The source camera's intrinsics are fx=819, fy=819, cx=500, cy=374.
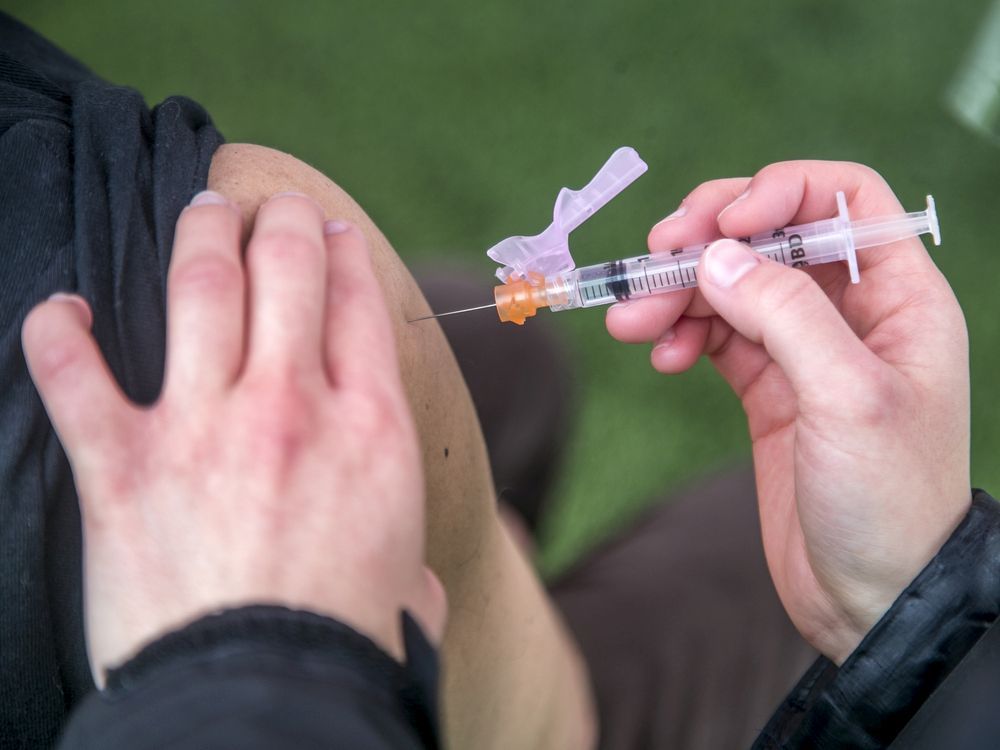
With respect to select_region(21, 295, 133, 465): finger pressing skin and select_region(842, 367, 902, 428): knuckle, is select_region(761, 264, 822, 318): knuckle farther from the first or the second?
select_region(21, 295, 133, 465): finger pressing skin

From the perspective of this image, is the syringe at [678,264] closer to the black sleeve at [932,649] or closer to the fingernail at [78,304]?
the black sleeve at [932,649]

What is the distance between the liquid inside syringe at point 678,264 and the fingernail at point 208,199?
15.4 inches

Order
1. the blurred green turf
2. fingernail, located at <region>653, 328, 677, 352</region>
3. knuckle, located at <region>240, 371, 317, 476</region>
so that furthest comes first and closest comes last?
the blurred green turf
fingernail, located at <region>653, 328, 677, 352</region>
knuckle, located at <region>240, 371, 317, 476</region>

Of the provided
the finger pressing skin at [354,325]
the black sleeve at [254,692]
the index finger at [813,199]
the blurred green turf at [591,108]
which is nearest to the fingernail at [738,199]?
the index finger at [813,199]

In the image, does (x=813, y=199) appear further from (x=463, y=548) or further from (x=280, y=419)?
(x=280, y=419)

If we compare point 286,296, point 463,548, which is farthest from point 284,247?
point 463,548

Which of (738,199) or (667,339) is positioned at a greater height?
(738,199)

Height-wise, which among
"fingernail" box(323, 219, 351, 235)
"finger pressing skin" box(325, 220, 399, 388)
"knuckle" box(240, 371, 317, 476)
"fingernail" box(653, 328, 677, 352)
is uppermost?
"fingernail" box(323, 219, 351, 235)

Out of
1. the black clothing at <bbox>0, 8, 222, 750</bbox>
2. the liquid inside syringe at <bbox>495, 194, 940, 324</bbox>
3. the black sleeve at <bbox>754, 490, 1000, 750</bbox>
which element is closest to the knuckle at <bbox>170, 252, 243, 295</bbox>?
the black clothing at <bbox>0, 8, 222, 750</bbox>

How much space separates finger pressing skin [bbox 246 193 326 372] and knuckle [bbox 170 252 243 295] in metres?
0.02

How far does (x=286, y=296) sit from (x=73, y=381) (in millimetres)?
195

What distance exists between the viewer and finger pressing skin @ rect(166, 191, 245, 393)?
0.71 meters

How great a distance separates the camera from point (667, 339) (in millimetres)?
1262

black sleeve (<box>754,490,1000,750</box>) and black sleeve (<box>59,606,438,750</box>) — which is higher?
black sleeve (<box>59,606,438,750</box>)
